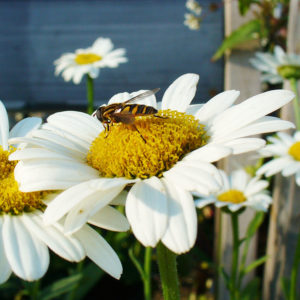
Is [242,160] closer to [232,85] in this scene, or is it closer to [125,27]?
[232,85]

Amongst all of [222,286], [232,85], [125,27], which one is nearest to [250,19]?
[232,85]

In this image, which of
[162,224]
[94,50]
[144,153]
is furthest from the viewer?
[94,50]

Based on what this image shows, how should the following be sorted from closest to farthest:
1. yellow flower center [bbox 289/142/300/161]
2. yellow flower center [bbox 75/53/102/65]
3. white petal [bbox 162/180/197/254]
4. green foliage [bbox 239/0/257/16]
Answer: white petal [bbox 162/180/197/254] < yellow flower center [bbox 289/142/300/161] < green foliage [bbox 239/0/257/16] < yellow flower center [bbox 75/53/102/65]

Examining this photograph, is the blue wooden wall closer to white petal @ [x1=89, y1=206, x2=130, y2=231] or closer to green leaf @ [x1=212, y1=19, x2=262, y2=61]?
green leaf @ [x1=212, y1=19, x2=262, y2=61]

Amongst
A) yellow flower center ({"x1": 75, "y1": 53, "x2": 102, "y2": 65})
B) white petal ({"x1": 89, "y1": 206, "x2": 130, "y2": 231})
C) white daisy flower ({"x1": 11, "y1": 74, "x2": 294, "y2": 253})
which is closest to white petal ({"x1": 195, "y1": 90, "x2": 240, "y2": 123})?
white daisy flower ({"x1": 11, "y1": 74, "x2": 294, "y2": 253})

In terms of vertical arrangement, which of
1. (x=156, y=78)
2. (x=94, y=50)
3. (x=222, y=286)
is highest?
(x=94, y=50)

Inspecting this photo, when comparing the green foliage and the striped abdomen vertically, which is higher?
the green foliage

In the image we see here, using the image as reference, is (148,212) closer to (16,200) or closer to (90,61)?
(16,200)
